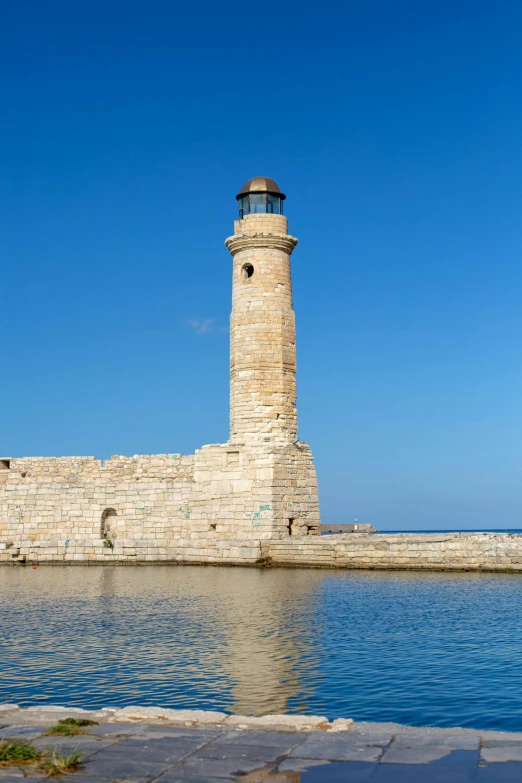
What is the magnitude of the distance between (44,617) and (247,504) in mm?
9418

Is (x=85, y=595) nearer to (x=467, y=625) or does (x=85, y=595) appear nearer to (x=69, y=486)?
(x=467, y=625)

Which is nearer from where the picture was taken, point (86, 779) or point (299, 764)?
point (86, 779)

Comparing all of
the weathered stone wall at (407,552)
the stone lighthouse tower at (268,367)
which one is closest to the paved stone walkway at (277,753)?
the weathered stone wall at (407,552)

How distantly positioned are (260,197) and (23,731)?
18.9m

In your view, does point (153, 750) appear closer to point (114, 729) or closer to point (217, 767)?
point (217, 767)

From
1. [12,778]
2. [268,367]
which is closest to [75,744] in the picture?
[12,778]

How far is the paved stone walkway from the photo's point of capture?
4.19 metres

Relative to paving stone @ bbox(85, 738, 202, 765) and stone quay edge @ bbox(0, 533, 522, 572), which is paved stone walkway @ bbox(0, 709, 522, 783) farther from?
stone quay edge @ bbox(0, 533, 522, 572)

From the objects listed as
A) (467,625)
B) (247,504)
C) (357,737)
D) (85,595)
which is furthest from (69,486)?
(357,737)

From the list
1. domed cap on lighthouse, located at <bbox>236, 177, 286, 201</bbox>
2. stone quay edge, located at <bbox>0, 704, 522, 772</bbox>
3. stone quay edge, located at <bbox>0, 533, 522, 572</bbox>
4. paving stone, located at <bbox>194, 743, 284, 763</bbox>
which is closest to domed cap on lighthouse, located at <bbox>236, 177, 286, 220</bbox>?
domed cap on lighthouse, located at <bbox>236, 177, 286, 201</bbox>

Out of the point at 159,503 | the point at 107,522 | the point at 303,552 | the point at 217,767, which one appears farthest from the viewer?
the point at 107,522

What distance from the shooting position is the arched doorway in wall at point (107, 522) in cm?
2316

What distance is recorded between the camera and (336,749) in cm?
462

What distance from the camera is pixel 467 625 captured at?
10680 mm
